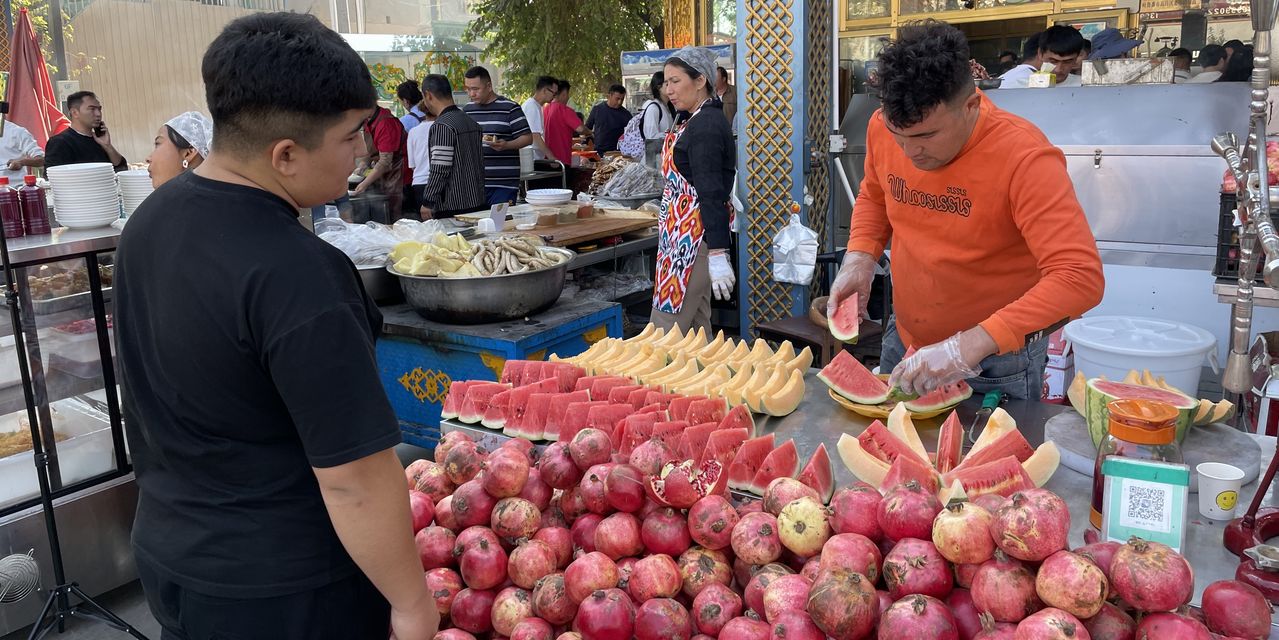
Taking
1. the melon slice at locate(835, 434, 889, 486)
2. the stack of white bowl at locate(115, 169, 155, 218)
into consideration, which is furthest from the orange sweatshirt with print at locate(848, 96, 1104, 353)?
the stack of white bowl at locate(115, 169, 155, 218)

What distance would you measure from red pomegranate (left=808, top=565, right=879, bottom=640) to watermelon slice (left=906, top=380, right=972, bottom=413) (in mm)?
1155

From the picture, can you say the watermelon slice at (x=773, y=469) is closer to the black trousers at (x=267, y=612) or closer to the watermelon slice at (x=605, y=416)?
the watermelon slice at (x=605, y=416)

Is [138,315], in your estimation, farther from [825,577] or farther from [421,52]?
[421,52]

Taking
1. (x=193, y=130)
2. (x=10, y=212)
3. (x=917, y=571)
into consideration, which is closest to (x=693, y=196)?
(x=193, y=130)

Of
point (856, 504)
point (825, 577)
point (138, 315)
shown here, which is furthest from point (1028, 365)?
point (138, 315)

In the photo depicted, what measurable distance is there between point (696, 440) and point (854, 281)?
1259 mm

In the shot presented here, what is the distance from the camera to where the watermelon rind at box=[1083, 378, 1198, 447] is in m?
2.09

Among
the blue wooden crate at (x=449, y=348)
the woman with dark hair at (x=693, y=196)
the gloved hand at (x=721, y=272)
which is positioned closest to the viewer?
the blue wooden crate at (x=449, y=348)

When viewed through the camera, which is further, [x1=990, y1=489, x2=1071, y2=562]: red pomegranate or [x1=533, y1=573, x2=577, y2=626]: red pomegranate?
[x1=533, y1=573, x2=577, y2=626]: red pomegranate

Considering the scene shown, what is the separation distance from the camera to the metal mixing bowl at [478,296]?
423cm

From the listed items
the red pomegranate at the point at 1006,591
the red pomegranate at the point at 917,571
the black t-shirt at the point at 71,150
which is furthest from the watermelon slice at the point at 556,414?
the black t-shirt at the point at 71,150

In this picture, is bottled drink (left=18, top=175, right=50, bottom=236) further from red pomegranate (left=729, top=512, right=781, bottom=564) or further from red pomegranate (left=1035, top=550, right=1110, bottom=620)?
red pomegranate (left=1035, top=550, right=1110, bottom=620)

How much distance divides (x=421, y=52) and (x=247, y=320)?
716 inches

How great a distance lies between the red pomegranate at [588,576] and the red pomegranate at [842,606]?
1.43ft
